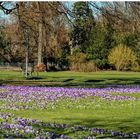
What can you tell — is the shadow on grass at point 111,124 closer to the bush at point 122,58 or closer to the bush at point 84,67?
the bush at point 84,67

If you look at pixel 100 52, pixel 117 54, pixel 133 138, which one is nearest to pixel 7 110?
pixel 133 138

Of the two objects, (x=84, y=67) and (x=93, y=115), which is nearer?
(x=93, y=115)

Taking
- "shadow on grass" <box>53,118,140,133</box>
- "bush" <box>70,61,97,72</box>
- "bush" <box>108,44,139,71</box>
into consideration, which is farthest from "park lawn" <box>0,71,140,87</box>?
"bush" <box>108,44,139,71</box>

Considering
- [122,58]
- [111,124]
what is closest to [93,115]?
[111,124]

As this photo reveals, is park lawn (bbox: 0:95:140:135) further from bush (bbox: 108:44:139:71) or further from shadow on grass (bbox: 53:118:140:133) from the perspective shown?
bush (bbox: 108:44:139:71)

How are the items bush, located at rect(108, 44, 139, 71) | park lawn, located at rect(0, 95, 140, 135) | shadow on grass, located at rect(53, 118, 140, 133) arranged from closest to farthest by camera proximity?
shadow on grass, located at rect(53, 118, 140, 133)
park lawn, located at rect(0, 95, 140, 135)
bush, located at rect(108, 44, 139, 71)

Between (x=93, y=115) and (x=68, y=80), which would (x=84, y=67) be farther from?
(x=93, y=115)

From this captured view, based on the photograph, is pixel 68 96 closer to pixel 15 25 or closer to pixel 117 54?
pixel 15 25

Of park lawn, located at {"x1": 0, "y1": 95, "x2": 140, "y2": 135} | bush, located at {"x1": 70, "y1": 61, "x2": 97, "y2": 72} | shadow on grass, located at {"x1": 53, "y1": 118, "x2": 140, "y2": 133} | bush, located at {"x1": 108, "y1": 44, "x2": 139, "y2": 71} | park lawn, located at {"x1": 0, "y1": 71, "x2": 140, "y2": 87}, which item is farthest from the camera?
bush, located at {"x1": 108, "y1": 44, "x2": 139, "y2": 71}

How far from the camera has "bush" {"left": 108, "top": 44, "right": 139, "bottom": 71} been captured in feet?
235

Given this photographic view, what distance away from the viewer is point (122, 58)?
2798 inches

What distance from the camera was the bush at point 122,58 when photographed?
71562 millimetres

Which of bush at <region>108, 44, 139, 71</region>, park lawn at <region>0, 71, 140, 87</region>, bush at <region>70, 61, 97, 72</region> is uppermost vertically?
bush at <region>108, 44, 139, 71</region>

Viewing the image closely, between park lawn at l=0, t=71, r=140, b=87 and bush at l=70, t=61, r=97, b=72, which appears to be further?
bush at l=70, t=61, r=97, b=72
